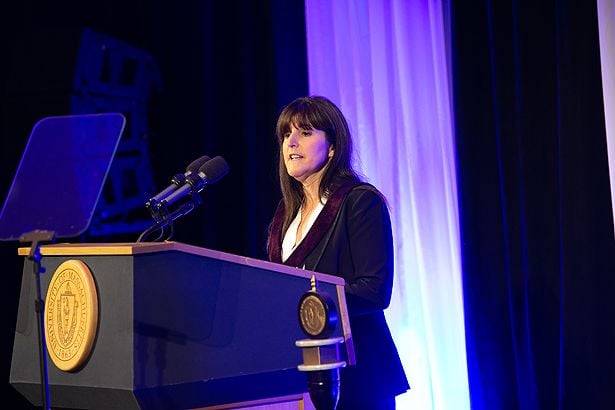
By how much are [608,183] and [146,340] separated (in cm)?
205

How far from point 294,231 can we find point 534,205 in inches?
47.7

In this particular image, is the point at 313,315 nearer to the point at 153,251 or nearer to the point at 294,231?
the point at 153,251

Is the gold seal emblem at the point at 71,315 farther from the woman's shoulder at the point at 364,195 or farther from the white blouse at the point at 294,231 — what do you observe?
the woman's shoulder at the point at 364,195

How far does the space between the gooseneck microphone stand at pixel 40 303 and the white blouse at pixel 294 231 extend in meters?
0.85

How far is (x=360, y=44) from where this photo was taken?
4.23 meters

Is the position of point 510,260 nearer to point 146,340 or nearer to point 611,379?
point 611,379

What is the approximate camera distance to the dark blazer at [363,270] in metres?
2.38

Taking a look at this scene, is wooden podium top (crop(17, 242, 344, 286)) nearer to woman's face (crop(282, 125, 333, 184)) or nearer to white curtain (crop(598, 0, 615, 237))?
woman's face (crop(282, 125, 333, 184))

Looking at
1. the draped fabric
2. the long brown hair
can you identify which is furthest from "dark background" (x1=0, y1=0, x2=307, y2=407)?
the long brown hair

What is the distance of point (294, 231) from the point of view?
107 inches

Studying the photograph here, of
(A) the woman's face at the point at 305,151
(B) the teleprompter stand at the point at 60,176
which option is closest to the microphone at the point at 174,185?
(B) the teleprompter stand at the point at 60,176

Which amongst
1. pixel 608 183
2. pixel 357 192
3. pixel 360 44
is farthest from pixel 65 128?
pixel 360 44

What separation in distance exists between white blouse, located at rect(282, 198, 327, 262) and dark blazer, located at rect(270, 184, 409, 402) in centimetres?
8

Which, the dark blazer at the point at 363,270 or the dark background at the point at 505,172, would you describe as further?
the dark background at the point at 505,172
